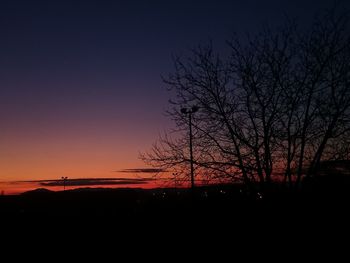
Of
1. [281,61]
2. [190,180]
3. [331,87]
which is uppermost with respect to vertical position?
[281,61]

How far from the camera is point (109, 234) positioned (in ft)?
53.7

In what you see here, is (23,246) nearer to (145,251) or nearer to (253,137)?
(145,251)

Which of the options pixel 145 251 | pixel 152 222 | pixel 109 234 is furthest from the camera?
pixel 152 222

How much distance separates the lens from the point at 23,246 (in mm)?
14570

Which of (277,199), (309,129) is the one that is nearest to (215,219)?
(277,199)

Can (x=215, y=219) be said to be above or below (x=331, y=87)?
below

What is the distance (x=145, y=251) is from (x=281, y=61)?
7221 mm

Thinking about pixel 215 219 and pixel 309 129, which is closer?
pixel 309 129

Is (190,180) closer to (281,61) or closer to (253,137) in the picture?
(253,137)

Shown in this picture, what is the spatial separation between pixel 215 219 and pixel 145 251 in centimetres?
430

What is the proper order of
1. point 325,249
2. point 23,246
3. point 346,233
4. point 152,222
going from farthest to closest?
point 152,222, point 23,246, point 346,233, point 325,249

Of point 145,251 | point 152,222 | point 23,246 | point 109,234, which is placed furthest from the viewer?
point 152,222

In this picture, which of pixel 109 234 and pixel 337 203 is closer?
pixel 337 203

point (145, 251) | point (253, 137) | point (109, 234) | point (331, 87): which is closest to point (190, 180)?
point (253, 137)
